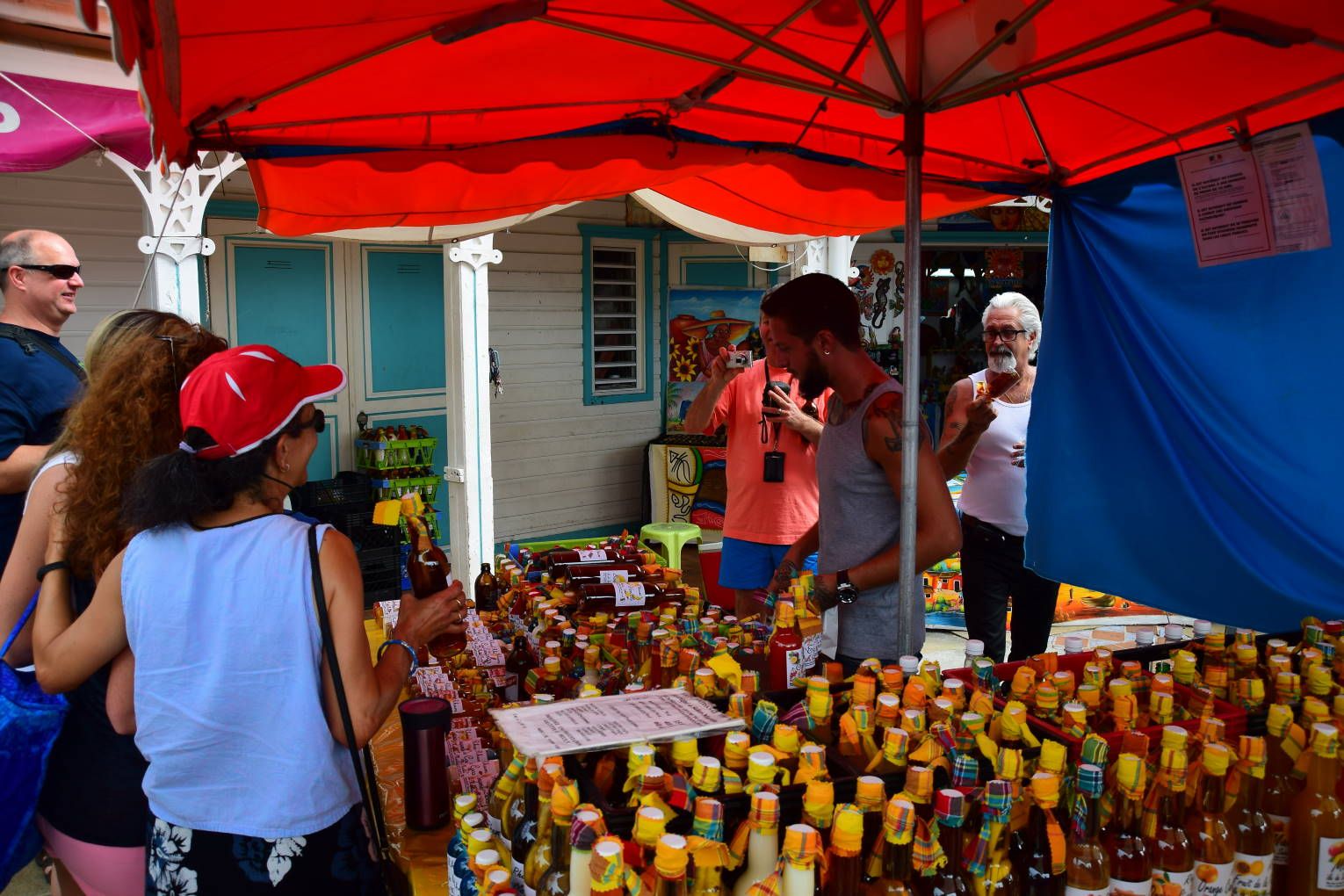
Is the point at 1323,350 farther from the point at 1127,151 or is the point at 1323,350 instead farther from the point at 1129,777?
the point at 1129,777

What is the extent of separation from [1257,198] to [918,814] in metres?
2.09

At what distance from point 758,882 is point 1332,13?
216 centimetres

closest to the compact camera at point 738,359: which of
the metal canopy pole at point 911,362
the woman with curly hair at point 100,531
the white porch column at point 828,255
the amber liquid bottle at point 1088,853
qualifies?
the white porch column at point 828,255

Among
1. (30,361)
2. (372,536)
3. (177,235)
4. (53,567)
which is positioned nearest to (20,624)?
(53,567)

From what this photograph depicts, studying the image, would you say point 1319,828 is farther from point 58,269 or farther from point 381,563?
point 381,563

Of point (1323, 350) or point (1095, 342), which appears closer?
point (1323, 350)

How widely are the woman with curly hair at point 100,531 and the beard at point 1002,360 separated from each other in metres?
3.01

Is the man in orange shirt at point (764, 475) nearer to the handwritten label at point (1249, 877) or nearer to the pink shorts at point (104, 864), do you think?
the pink shorts at point (104, 864)

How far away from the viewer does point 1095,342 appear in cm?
323

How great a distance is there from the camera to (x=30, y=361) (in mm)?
3084

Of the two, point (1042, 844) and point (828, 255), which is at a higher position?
point (828, 255)

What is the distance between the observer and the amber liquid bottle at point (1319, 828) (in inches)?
60.4

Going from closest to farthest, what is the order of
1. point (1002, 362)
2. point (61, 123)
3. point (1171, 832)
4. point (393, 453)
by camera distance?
point (1171, 832) < point (61, 123) < point (1002, 362) < point (393, 453)

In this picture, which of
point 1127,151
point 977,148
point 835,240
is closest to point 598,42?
point 977,148
